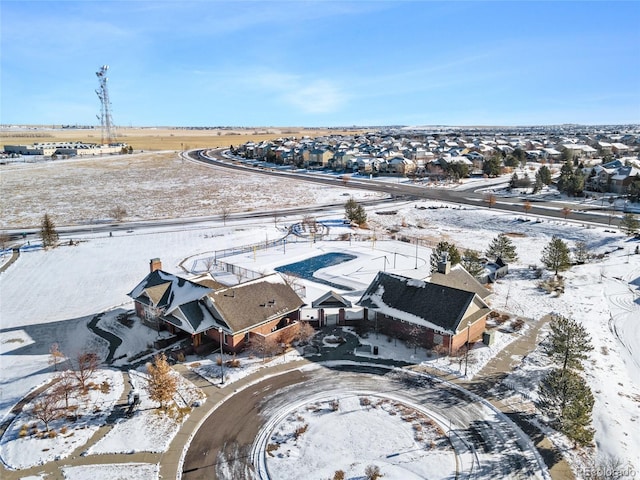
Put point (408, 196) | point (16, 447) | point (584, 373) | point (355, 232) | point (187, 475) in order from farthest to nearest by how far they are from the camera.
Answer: point (408, 196)
point (355, 232)
point (584, 373)
point (16, 447)
point (187, 475)

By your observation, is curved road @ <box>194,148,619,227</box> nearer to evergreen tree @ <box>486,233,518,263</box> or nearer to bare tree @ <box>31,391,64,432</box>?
evergreen tree @ <box>486,233,518,263</box>

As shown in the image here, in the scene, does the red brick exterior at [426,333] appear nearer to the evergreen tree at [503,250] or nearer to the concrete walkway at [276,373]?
the concrete walkway at [276,373]

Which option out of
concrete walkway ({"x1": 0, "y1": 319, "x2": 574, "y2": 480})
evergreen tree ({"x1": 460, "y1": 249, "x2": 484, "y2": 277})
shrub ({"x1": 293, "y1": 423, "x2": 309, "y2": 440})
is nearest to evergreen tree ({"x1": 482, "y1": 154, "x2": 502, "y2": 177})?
evergreen tree ({"x1": 460, "y1": 249, "x2": 484, "y2": 277})

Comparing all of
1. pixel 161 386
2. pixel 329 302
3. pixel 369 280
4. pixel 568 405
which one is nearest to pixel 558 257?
pixel 369 280

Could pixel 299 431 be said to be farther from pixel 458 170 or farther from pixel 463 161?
pixel 463 161

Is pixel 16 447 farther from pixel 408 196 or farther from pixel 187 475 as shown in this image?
pixel 408 196

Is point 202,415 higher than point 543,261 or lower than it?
lower

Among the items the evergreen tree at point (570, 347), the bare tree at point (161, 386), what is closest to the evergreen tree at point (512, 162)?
the evergreen tree at point (570, 347)

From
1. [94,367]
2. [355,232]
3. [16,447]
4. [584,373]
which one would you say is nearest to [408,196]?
[355,232]
